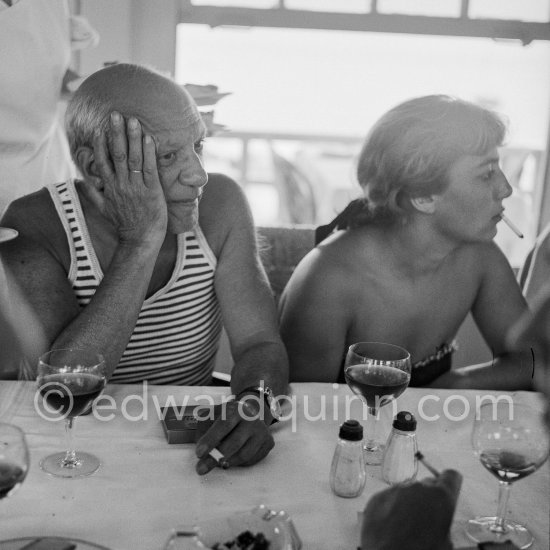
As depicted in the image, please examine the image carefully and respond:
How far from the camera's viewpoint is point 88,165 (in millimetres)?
1599

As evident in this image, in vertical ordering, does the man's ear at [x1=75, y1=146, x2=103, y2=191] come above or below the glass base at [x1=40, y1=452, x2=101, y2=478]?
above

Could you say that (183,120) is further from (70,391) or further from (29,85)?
(29,85)

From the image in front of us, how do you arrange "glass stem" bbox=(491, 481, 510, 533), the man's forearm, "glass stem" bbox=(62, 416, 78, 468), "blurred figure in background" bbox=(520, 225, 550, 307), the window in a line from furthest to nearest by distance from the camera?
the window
"blurred figure in background" bbox=(520, 225, 550, 307)
the man's forearm
"glass stem" bbox=(62, 416, 78, 468)
"glass stem" bbox=(491, 481, 510, 533)

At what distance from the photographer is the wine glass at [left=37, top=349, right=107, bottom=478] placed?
106 cm

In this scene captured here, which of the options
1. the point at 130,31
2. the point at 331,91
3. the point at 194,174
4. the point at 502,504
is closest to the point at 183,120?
the point at 194,174

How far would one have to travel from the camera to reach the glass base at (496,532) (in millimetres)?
945

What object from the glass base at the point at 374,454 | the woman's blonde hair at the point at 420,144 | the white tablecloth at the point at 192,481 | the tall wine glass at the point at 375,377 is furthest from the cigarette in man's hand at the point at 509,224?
the glass base at the point at 374,454

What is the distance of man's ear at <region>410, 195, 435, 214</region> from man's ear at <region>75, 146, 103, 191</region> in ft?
2.57

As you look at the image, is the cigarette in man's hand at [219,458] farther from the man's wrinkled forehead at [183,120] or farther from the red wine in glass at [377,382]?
the man's wrinkled forehead at [183,120]

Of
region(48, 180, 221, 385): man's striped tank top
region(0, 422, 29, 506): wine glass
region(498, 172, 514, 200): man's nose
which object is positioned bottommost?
region(48, 180, 221, 385): man's striped tank top

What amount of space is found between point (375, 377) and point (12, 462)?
579mm

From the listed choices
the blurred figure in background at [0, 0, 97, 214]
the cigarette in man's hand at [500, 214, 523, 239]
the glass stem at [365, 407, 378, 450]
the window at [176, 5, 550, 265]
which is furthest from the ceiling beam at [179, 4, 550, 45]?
the glass stem at [365, 407, 378, 450]

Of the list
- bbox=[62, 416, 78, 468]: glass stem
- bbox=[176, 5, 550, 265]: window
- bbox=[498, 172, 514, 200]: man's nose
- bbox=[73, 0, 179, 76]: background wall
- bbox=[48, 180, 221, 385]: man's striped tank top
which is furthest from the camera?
bbox=[176, 5, 550, 265]: window

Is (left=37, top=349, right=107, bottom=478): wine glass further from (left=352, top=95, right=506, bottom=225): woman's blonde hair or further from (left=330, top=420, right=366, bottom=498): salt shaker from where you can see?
(left=352, top=95, right=506, bottom=225): woman's blonde hair
